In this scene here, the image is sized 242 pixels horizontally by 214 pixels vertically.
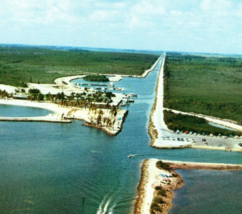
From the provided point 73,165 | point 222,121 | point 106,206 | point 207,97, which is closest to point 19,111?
point 73,165

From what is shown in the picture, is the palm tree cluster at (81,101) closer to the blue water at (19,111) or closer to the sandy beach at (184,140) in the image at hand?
the blue water at (19,111)

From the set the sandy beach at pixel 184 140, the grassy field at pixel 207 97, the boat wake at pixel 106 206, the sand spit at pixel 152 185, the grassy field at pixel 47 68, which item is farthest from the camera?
the grassy field at pixel 47 68

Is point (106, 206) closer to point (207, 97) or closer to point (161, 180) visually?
point (161, 180)

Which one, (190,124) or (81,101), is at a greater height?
(81,101)

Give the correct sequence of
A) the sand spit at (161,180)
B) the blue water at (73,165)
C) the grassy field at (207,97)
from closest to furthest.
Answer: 1. the blue water at (73,165)
2. the sand spit at (161,180)
3. the grassy field at (207,97)

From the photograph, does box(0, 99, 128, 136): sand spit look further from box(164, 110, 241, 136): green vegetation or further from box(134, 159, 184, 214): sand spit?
box(134, 159, 184, 214): sand spit

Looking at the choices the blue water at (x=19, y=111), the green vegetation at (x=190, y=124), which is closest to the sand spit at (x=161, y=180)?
the green vegetation at (x=190, y=124)

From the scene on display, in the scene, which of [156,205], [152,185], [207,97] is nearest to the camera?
[156,205]

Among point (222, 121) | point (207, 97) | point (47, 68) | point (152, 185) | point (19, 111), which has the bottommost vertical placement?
point (152, 185)
